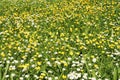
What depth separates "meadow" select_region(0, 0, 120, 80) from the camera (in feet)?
18.5

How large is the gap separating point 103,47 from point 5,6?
670cm

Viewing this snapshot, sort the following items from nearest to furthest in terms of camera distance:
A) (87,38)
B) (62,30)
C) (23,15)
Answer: (87,38) < (62,30) < (23,15)

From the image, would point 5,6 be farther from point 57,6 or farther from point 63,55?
point 63,55

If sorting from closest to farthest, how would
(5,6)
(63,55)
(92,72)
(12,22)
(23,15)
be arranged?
(92,72)
(63,55)
(12,22)
(23,15)
(5,6)

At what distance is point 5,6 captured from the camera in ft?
40.4

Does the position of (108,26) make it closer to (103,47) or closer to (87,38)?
(87,38)

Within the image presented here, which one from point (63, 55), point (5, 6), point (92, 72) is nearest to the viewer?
point (92, 72)

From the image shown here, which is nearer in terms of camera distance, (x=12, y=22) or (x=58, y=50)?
(x=58, y=50)

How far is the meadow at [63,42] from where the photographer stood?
5.65m

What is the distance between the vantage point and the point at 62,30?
27.2 feet

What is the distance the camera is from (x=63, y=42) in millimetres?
7238

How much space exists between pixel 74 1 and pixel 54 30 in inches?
140

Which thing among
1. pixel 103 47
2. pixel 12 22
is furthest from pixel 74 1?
pixel 103 47

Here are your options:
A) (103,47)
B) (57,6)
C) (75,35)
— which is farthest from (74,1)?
(103,47)
